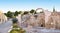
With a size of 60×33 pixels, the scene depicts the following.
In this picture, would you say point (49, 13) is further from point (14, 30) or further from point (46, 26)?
point (14, 30)

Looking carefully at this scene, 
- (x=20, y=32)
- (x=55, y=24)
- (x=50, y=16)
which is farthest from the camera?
(x=50, y=16)

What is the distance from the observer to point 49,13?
4.09 meters

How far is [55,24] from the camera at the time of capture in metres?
4.06

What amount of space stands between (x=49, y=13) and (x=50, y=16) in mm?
256

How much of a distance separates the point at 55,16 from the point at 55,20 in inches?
5.3

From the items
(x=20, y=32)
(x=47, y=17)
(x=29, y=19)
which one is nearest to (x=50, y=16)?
(x=47, y=17)

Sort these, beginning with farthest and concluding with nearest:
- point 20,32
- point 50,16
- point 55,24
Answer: point 50,16
point 55,24
point 20,32

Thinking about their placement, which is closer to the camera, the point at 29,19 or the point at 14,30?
the point at 14,30

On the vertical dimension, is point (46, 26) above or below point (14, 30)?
below

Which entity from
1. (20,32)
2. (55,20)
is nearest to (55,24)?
(55,20)

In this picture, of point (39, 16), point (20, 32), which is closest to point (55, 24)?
point (39, 16)

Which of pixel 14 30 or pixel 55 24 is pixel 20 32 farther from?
pixel 55 24

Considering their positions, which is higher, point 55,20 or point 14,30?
point 14,30

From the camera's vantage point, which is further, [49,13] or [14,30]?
[49,13]
